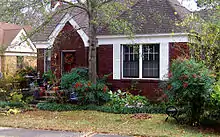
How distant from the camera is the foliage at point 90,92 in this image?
13898mm

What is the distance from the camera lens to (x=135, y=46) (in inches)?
579

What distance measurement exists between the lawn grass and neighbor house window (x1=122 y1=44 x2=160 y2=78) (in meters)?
3.54

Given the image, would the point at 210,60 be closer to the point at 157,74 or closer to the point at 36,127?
the point at 157,74

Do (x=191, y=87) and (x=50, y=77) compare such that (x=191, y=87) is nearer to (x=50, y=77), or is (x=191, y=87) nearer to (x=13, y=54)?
(x=50, y=77)

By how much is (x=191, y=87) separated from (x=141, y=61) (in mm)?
5932

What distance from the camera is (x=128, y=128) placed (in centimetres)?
980

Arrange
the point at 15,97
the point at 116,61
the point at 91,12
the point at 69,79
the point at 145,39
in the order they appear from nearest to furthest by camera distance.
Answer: the point at 91,12, the point at 69,79, the point at 145,39, the point at 15,97, the point at 116,61

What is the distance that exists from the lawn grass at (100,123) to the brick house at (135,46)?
3.42 metres

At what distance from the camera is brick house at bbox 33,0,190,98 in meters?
14.8

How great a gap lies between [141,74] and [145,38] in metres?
1.84

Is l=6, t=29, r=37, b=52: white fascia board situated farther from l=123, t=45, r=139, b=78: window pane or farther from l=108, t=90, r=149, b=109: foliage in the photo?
l=123, t=45, r=139, b=78: window pane

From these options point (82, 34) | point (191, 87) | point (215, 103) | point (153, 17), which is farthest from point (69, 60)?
point (215, 103)

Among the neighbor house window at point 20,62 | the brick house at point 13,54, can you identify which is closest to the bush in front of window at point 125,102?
the brick house at point 13,54

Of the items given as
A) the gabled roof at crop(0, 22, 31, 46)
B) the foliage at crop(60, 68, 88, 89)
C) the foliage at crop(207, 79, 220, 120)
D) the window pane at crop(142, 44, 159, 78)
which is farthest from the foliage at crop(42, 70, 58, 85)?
the gabled roof at crop(0, 22, 31, 46)
